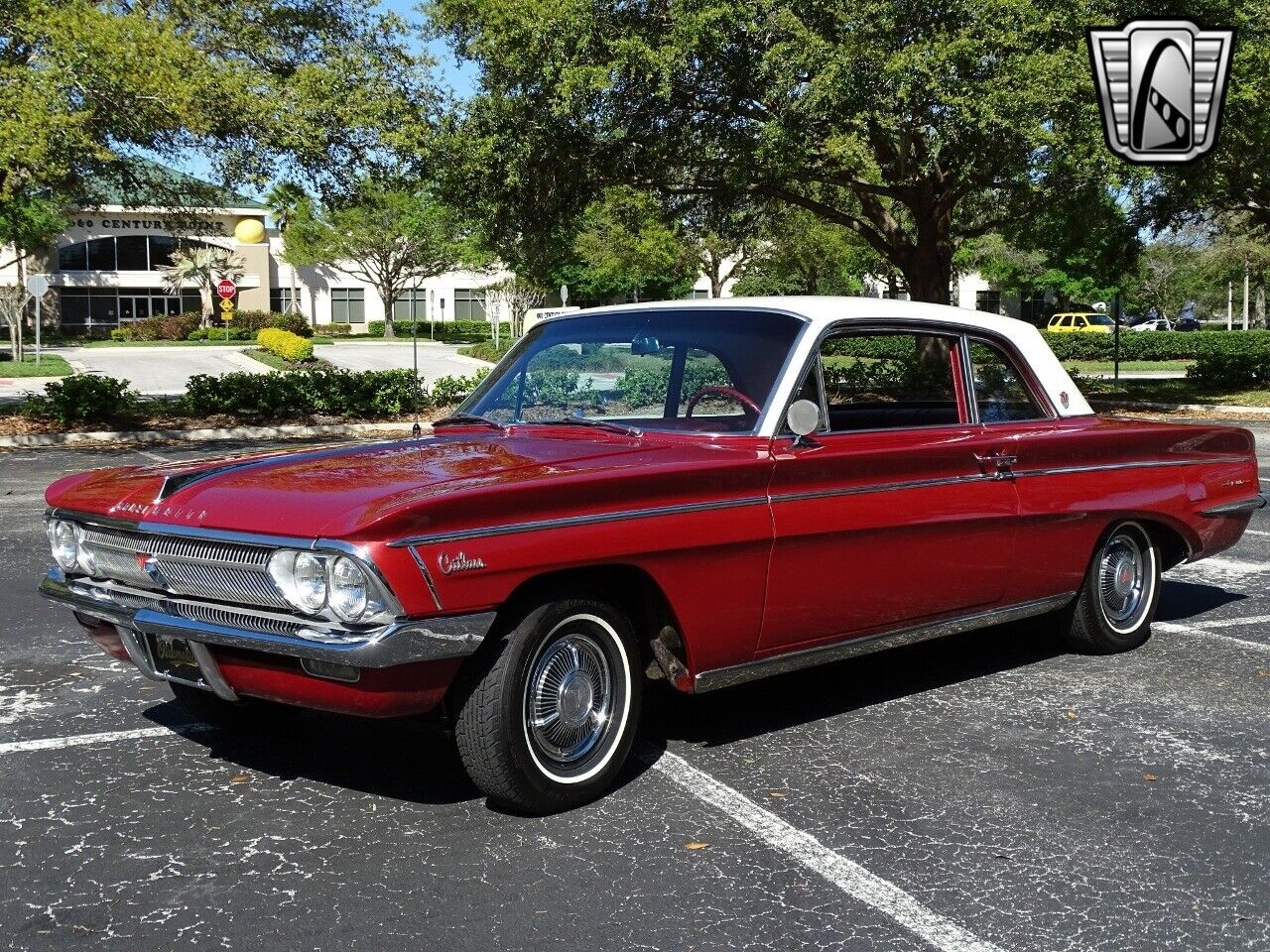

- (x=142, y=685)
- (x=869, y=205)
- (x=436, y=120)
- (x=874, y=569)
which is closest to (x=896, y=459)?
(x=874, y=569)

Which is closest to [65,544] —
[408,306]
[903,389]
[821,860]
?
[821,860]

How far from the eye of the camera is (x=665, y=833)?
432cm

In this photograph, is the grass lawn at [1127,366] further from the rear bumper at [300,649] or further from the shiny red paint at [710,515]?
the rear bumper at [300,649]

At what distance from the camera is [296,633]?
13.4 ft

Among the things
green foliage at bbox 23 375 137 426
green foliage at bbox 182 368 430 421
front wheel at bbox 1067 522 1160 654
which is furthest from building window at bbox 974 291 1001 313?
front wheel at bbox 1067 522 1160 654

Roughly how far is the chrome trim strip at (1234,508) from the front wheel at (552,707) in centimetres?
368

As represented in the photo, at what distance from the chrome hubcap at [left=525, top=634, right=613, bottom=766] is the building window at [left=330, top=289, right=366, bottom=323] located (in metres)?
83.1

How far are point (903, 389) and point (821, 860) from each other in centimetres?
272

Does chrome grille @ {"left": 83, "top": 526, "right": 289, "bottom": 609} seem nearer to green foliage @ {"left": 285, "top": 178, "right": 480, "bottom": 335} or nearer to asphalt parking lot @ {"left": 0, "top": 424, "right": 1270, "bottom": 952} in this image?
asphalt parking lot @ {"left": 0, "top": 424, "right": 1270, "bottom": 952}

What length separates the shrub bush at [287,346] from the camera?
45.7 meters

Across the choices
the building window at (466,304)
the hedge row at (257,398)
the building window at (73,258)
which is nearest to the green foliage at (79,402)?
the hedge row at (257,398)

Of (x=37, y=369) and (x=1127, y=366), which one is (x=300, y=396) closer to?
(x=37, y=369)

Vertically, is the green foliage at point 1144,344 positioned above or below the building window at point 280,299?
below

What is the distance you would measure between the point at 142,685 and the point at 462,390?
20.0m
